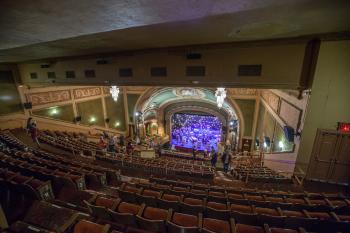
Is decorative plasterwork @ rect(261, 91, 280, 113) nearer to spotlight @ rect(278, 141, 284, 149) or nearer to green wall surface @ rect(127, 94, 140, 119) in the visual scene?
spotlight @ rect(278, 141, 284, 149)

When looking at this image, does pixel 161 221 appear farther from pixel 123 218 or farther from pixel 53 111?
pixel 53 111

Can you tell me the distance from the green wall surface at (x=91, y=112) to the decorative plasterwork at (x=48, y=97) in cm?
141

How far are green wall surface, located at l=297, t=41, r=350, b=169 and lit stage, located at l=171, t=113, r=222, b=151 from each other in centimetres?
1305

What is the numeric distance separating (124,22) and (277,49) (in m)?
5.05

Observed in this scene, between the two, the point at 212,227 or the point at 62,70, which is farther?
the point at 62,70

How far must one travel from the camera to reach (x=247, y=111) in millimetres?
13969

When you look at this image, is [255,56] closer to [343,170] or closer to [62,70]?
[343,170]

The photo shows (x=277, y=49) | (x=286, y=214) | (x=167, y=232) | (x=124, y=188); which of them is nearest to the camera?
(x=167, y=232)

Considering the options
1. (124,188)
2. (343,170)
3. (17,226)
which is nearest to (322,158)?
(343,170)

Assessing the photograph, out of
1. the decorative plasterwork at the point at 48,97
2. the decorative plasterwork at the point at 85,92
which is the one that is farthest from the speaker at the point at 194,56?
the decorative plasterwork at the point at 85,92

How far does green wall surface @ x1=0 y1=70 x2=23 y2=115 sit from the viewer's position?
10.6 m

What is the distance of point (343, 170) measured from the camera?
5.64m

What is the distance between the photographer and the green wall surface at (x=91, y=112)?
15306 millimetres

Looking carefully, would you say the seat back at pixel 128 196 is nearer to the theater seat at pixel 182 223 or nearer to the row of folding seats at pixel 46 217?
the row of folding seats at pixel 46 217
